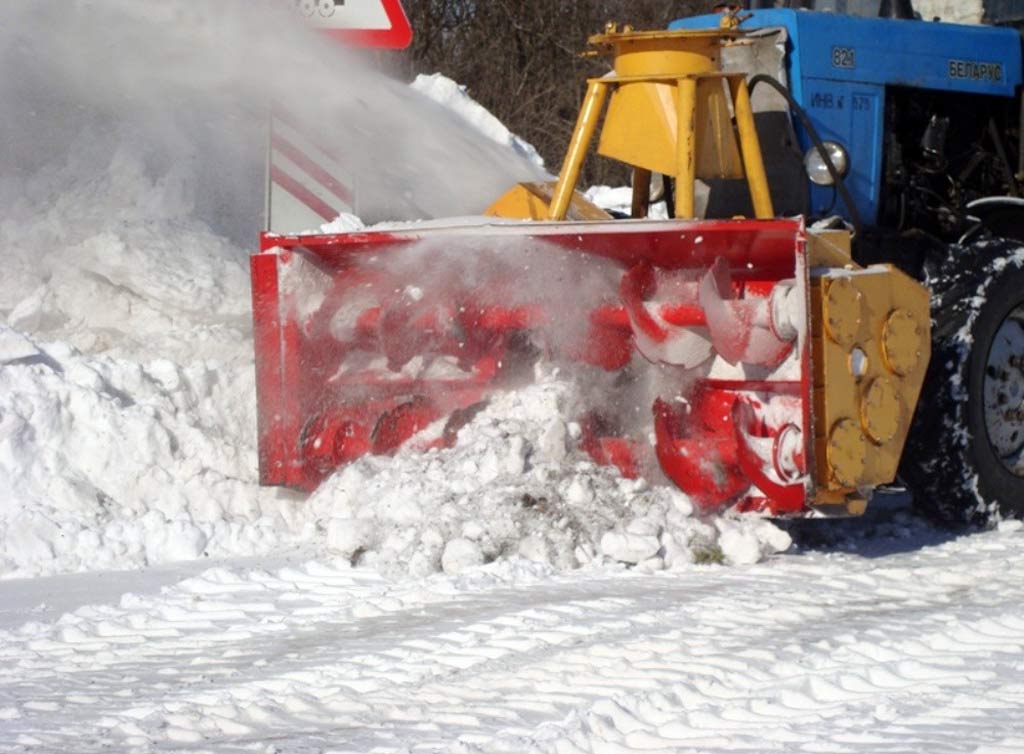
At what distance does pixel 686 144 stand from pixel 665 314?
1.82 feet

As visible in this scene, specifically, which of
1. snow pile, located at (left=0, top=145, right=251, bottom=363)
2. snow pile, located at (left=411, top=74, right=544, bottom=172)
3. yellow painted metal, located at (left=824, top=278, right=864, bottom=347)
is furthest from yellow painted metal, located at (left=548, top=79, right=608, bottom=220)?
snow pile, located at (left=411, top=74, right=544, bottom=172)

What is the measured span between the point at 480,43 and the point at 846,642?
447 inches

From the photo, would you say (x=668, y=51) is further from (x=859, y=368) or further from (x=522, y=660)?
(x=522, y=660)

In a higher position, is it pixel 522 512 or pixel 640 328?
pixel 640 328

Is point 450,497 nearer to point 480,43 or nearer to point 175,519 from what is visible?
point 175,519

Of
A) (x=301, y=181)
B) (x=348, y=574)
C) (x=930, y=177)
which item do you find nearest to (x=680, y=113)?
(x=930, y=177)

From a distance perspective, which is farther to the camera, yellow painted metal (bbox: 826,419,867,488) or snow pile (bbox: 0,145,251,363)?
snow pile (bbox: 0,145,251,363)

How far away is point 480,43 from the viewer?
14945 millimetres

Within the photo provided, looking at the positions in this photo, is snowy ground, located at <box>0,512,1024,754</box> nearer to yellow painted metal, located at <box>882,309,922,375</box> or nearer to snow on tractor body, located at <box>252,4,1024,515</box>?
snow on tractor body, located at <box>252,4,1024,515</box>

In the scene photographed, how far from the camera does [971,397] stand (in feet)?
19.4

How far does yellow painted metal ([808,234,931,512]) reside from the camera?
16.9ft

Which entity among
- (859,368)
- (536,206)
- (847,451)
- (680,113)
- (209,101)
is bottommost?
(847,451)

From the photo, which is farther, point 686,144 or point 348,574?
point 686,144

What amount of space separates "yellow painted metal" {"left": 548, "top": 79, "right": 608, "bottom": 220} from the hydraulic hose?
0.55 meters
